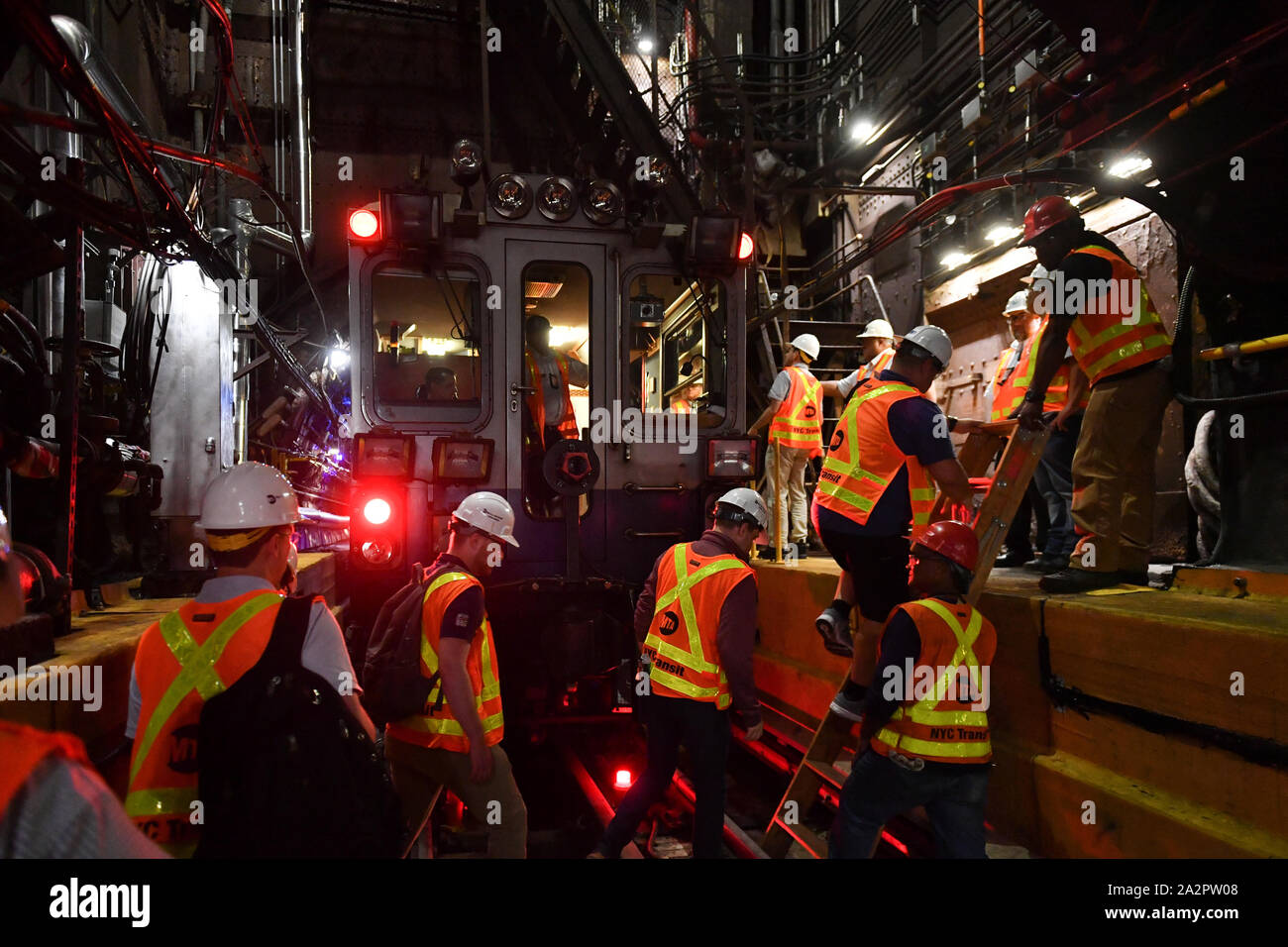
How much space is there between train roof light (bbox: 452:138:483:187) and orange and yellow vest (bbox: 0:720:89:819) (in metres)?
4.26

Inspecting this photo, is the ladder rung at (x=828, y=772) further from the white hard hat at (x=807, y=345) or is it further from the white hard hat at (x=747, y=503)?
the white hard hat at (x=807, y=345)

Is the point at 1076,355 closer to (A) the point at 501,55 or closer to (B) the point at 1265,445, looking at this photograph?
(B) the point at 1265,445

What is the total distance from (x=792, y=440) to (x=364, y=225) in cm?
361

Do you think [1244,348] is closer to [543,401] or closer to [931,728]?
[931,728]

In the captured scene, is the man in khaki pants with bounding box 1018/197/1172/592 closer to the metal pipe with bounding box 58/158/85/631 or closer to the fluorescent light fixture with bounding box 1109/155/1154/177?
the fluorescent light fixture with bounding box 1109/155/1154/177

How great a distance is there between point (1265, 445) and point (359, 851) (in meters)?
3.80

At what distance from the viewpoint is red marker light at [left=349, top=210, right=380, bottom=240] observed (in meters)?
4.55

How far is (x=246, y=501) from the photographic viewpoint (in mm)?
2057

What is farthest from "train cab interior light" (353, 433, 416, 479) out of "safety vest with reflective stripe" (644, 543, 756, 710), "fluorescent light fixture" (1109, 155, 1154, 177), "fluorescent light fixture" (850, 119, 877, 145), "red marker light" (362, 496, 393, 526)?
"fluorescent light fixture" (850, 119, 877, 145)

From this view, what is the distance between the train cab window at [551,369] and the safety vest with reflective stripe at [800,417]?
186 centimetres

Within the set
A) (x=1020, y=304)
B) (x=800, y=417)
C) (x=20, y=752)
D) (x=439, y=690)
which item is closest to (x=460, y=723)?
(x=439, y=690)

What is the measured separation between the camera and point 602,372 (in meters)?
5.04
